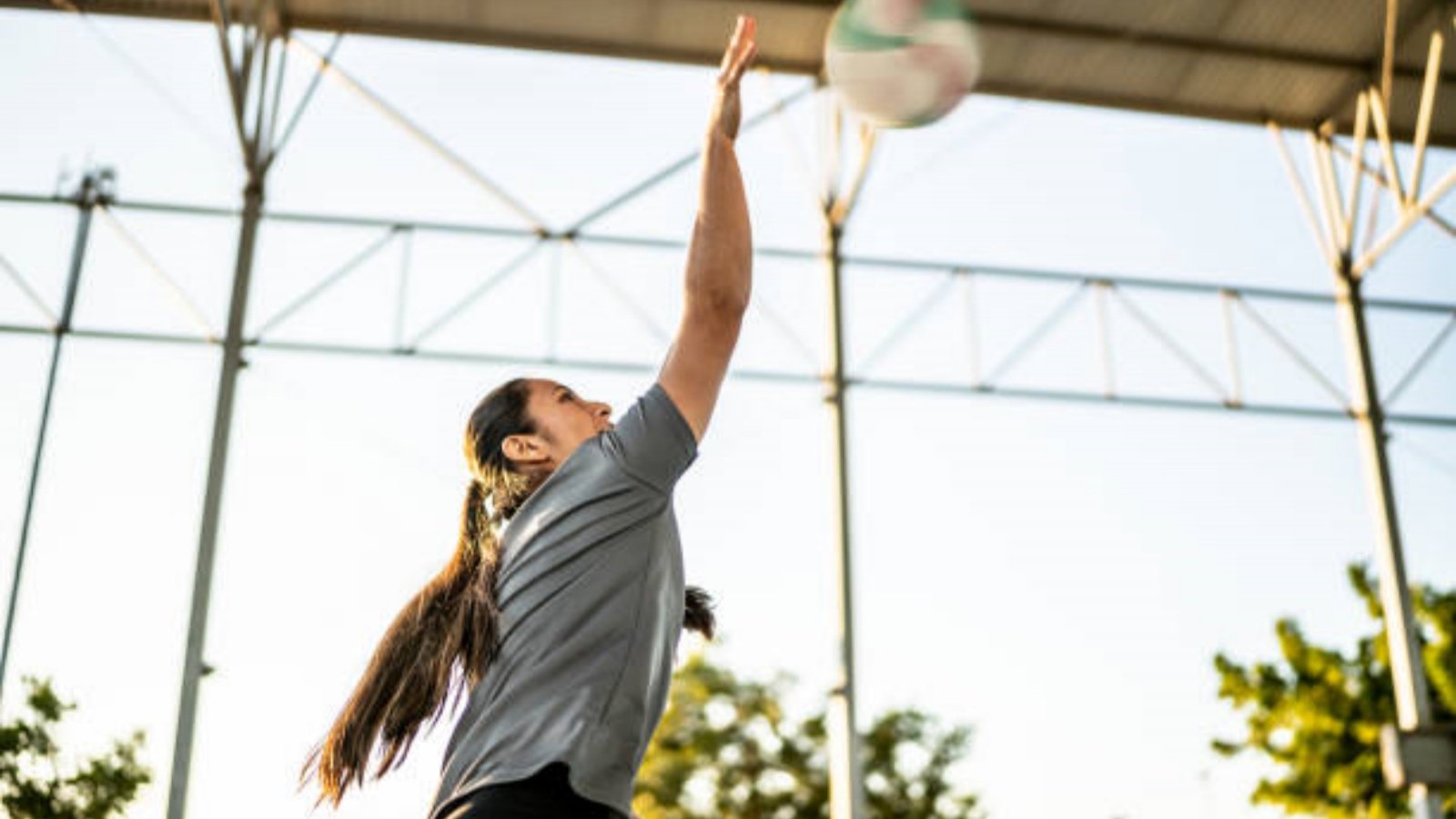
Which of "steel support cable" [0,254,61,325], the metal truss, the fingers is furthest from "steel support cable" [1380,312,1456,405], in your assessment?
the fingers

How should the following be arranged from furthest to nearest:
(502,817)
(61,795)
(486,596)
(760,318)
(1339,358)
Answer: (61,795)
(1339,358)
(760,318)
(486,596)
(502,817)

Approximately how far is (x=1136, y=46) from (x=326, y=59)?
573 centimetres

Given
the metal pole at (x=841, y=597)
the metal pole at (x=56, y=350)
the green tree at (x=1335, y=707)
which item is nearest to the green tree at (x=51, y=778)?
the metal pole at (x=56, y=350)

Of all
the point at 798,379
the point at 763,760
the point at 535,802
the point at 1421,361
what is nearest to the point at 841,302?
the point at 798,379

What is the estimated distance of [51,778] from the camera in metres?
16.5

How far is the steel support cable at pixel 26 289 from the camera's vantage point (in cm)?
983

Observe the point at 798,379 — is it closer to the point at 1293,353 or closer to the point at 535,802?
the point at 1293,353

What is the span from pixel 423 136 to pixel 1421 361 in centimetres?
758

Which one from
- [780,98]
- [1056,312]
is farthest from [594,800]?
[1056,312]

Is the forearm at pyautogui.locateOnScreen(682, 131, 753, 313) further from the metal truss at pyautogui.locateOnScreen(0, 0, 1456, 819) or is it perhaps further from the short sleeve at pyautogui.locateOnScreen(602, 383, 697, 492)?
the metal truss at pyautogui.locateOnScreen(0, 0, 1456, 819)

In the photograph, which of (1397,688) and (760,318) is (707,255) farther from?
(1397,688)

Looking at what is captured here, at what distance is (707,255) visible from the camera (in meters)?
2.04

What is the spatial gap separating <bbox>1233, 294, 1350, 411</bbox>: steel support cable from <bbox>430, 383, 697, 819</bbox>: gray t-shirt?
10.5 metres

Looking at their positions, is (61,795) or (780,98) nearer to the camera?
(780,98)
